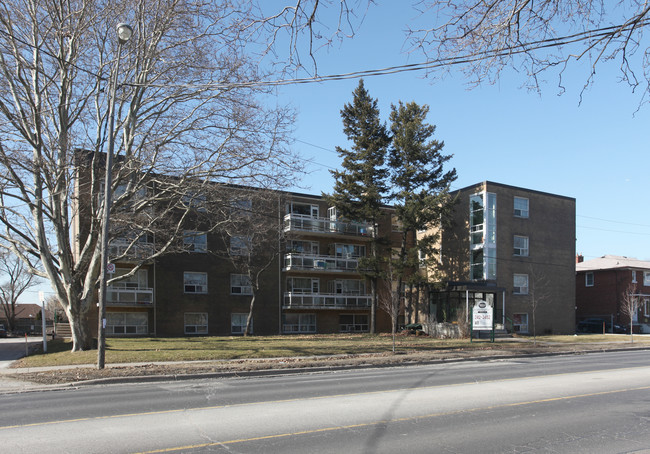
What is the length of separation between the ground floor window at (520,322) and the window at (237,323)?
20131 millimetres

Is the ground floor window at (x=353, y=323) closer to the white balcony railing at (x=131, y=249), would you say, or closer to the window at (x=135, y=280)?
the window at (x=135, y=280)

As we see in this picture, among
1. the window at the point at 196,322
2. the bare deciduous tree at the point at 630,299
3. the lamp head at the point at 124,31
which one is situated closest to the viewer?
the lamp head at the point at 124,31

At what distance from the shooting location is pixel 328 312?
41062mm

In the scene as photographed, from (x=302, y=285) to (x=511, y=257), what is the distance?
16.1 meters

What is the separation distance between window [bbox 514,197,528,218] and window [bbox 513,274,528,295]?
186 inches

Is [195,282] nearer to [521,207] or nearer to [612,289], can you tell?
[521,207]

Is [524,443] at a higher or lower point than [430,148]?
lower

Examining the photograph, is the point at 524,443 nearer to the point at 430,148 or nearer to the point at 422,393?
the point at 422,393

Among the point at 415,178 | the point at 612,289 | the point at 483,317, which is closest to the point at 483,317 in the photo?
the point at 483,317

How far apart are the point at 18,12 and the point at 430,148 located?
25994 millimetres

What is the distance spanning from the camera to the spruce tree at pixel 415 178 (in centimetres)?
3569

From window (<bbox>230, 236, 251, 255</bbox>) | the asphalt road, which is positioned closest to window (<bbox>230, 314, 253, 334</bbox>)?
window (<bbox>230, 236, 251, 255</bbox>)

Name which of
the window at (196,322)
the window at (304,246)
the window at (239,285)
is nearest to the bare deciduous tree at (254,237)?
the window at (239,285)

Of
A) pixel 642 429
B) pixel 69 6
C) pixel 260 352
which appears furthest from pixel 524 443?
pixel 69 6
